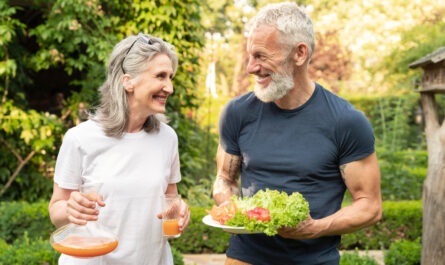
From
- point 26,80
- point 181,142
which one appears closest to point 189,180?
point 181,142

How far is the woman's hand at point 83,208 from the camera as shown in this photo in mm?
1843

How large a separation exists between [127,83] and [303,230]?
107 centimetres

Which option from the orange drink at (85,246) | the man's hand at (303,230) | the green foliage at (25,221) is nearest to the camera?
the orange drink at (85,246)

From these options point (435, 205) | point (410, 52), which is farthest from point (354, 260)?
point (410, 52)

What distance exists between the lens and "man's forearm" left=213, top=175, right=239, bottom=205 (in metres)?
2.49

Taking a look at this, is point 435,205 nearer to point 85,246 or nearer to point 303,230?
point 303,230

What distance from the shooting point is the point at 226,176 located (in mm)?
2533

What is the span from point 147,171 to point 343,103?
1013 millimetres

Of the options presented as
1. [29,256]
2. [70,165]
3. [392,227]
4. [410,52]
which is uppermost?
[410,52]

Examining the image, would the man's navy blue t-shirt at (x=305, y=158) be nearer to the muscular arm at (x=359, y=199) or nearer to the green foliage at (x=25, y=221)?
the muscular arm at (x=359, y=199)

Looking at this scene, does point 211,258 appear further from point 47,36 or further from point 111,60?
point 111,60

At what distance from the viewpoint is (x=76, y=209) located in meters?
1.86

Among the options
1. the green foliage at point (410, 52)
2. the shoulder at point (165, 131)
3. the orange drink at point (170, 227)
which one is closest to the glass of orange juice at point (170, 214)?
the orange drink at point (170, 227)

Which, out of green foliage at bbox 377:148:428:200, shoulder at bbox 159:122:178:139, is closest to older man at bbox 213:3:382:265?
shoulder at bbox 159:122:178:139
